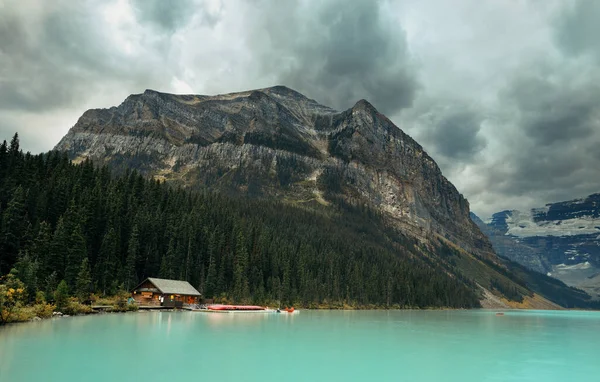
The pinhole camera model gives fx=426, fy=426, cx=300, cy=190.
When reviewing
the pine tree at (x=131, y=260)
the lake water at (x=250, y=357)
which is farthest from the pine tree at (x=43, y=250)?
the pine tree at (x=131, y=260)

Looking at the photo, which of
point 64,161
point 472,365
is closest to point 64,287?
point 472,365

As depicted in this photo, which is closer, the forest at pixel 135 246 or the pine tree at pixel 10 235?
the pine tree at pixel 10 235

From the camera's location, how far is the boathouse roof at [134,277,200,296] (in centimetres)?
8629

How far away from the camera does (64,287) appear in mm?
59531

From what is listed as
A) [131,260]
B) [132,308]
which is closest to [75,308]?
[132,308]

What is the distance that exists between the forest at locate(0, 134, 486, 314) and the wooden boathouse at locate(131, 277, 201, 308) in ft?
10.4

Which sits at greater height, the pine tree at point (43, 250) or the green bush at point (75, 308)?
the pine tree at point (43, 250)

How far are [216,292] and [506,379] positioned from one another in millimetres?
84533

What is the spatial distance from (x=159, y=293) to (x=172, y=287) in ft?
12.6

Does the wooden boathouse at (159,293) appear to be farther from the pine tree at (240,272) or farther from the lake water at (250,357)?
the lake water at (250,357)

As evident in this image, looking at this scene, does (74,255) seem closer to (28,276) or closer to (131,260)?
(131,260)

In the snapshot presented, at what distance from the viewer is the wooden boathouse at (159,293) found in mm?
85750

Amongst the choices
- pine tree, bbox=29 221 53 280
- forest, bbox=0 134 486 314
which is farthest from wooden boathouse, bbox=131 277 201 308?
pine tree, bbox=29 221 53 280

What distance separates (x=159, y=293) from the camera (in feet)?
286
